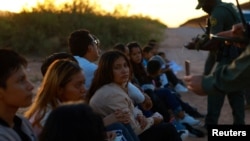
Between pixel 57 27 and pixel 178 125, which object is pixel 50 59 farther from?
pixel 57 27

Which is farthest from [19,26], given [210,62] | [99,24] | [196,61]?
[210,62]

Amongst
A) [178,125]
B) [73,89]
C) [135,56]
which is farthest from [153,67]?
[73,89]

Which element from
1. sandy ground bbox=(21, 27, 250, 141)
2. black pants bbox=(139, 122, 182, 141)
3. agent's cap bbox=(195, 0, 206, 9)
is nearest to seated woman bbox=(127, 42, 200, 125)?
sandy ground bbox=(21, 27, 250, 141)

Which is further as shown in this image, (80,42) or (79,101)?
(80,42)

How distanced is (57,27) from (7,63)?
23.3m

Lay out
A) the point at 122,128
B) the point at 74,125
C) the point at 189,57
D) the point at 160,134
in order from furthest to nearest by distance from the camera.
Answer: the point at 189,57 → the point at 160,134 → the point at 122,128 → the point at 74,125

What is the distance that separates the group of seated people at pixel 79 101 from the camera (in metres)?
2.46

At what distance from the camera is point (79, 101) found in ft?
9.86

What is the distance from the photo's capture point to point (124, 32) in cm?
2877

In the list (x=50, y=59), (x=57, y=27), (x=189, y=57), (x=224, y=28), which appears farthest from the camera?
(x=57, y=27)

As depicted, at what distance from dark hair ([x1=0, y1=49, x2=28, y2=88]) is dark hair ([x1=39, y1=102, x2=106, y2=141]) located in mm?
922

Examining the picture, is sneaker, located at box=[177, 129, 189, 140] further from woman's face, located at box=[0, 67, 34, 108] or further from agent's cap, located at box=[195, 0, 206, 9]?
woman's face, located at box=[0, 67, 34, 108]

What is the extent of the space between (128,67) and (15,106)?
1.79m

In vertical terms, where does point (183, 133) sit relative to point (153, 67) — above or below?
below
